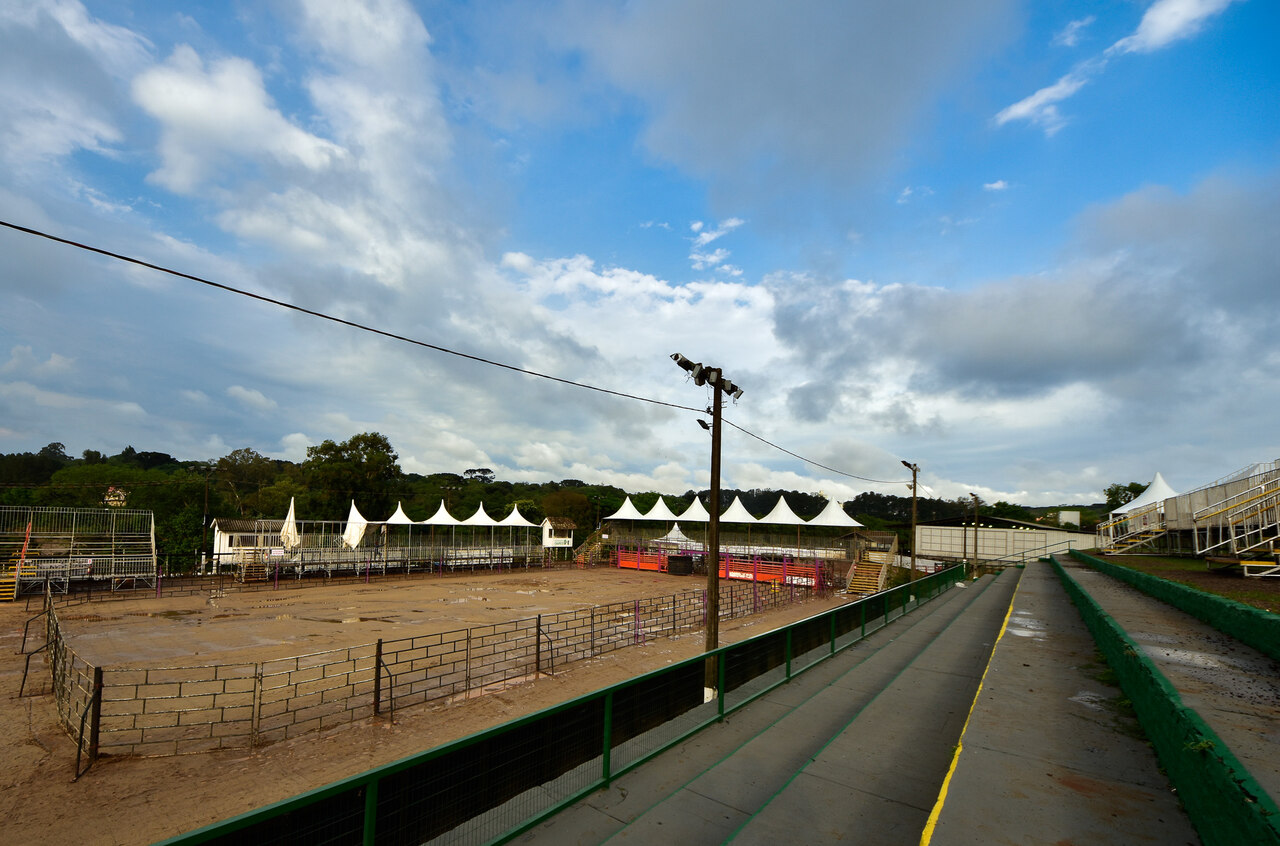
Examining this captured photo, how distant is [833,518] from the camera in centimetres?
3672

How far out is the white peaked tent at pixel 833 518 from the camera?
35906mm

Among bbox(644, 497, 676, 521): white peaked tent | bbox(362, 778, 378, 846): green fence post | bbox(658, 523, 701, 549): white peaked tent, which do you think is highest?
bbox(644, 497, 676, 521): white peaked tent

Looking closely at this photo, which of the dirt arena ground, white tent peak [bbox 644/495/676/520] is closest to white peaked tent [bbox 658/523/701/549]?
white tent peak [bbox 644/495/676/520]

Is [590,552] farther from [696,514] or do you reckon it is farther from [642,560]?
[696,514]

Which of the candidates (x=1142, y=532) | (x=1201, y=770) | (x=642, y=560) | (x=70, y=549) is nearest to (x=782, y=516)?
(x=642, y=560)

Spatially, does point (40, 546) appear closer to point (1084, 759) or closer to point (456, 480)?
point (1084, 759)

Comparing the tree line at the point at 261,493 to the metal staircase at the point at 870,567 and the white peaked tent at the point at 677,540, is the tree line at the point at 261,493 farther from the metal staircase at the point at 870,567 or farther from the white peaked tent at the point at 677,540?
the metal staircase at the point at 870,567

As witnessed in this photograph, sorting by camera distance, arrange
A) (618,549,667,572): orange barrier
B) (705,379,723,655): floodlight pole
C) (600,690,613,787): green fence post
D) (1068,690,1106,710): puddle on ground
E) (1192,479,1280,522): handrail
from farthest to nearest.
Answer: (618,549,667,572): orange barrier → (1192,479,1280,522): handrail → (705,379,723,655): floodlight pole → (1068,690,1106,710): puddle on ground → (600,690,613,787): green fence post

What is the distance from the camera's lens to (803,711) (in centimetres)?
955

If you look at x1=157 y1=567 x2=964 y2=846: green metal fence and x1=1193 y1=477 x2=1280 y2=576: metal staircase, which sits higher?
x1=1193 y1=477 x2=1280 y2=576: metal staircase

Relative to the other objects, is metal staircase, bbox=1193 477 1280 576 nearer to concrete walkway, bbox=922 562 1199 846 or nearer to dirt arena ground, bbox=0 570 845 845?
concrete walkway, bbox=922 562 1199 846

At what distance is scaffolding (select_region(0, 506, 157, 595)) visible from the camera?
25812mm

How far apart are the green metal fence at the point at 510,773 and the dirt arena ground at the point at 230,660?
14.0ft

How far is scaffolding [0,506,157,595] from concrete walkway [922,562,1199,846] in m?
34.3
